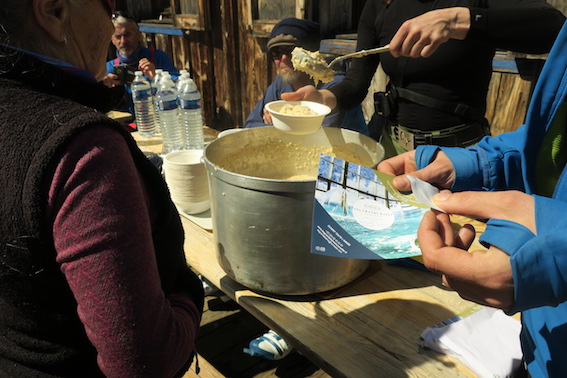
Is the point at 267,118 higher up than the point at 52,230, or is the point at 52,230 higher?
the point at 52,230

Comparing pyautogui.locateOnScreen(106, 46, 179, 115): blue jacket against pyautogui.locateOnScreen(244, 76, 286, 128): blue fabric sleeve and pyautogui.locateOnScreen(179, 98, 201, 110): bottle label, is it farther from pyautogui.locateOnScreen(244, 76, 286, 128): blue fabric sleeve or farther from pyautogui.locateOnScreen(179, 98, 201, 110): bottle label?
pyautogui.locateOnScreen(179, 98, 201, 110): bottle label

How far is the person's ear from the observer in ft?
2.46

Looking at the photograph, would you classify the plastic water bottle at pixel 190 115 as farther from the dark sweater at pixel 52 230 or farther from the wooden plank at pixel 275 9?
the dark sweater at pixel 52 230

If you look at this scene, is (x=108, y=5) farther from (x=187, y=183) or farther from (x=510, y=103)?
(x=510, y=103)

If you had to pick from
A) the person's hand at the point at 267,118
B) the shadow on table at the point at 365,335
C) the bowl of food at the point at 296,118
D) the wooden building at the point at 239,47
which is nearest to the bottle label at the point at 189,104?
the person's hand at the point at 267,118

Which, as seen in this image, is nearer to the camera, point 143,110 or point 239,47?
point 143,110

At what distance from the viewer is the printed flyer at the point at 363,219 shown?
1.00 metres

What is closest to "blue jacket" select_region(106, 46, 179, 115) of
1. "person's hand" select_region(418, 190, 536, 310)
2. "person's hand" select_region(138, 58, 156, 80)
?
"person's hand" select_region(138, 58, 156, 80)

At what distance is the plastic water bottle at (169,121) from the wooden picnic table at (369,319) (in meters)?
1.54

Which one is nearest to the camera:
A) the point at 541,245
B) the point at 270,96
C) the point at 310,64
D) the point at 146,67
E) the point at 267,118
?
the point at 541,245

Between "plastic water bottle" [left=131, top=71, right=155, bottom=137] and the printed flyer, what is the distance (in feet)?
8.63

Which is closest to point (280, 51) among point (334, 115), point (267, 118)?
point (267, 118)

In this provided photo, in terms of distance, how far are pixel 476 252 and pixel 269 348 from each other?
1787mm

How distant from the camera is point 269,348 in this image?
2.29 metres
